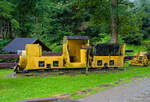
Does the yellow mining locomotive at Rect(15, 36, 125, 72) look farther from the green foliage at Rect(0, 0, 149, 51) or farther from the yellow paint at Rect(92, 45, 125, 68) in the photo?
the green foliage at Rect(0, 0, 149, 51)

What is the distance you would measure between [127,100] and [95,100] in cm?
109

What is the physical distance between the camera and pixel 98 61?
647 inches

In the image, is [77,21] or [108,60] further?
[77,21]

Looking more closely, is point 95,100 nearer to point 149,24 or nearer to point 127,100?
point 127,100

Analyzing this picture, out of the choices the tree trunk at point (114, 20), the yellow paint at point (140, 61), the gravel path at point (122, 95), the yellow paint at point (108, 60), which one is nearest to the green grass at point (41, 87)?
the gravel path at point (122, 95)

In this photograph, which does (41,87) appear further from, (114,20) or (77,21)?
(77,21)

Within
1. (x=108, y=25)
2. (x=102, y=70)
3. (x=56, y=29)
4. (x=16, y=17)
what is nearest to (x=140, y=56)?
(x=108, y=25)

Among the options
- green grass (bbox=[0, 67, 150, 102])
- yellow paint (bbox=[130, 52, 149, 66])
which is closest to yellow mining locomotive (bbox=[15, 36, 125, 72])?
green grass (bbox=[0, 67, 150, 102])

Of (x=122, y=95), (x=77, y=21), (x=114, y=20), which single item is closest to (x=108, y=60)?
(x=114, y=20)

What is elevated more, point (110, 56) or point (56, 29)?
point (56, 29)

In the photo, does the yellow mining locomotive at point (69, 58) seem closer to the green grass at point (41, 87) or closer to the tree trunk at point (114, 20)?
the tree trunk at point (114, 20)

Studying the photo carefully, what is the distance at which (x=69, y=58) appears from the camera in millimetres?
16703

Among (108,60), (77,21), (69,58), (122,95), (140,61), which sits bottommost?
(122,95)

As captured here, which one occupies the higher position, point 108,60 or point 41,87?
point 108,60
